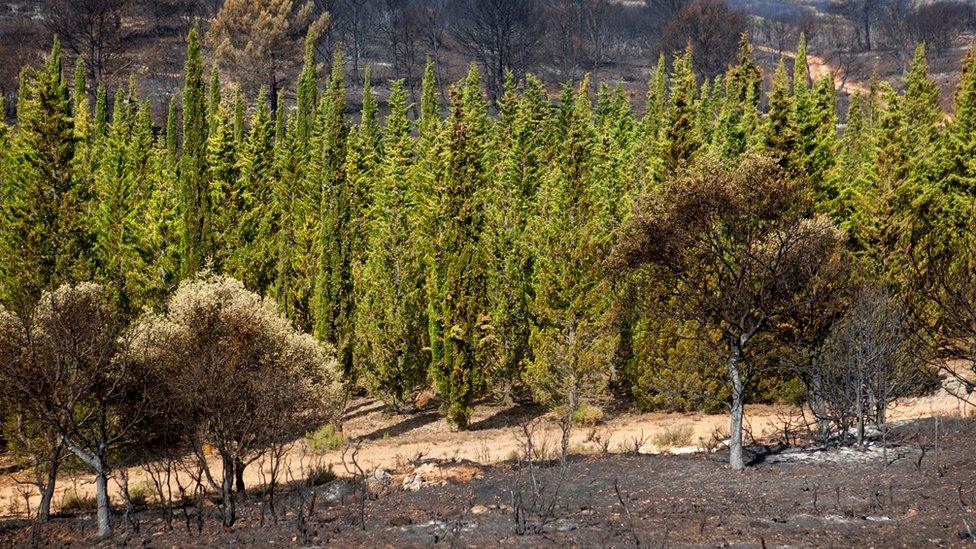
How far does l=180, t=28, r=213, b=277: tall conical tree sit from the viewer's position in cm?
3597

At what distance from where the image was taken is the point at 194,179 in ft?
121

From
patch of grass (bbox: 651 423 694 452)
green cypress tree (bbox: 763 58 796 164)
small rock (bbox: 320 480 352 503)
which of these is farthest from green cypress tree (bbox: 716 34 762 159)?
small rock (bbox: 320 480 352 503)

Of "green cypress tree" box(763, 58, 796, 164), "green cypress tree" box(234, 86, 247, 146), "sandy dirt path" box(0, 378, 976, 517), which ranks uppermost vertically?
"green cypress tree" box(234, 86, 247, 146)

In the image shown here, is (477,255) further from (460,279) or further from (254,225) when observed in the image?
(254,225)

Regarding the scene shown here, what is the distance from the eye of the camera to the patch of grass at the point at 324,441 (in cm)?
3095

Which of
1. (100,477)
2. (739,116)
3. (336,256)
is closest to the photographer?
(100,477)

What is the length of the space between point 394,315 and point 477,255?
5.07 m

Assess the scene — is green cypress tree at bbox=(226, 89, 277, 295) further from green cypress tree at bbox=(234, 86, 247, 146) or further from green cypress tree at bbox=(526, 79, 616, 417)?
green cypress tree at bbox=(526, 79, 616, 417)

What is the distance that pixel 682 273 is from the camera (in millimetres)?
20484

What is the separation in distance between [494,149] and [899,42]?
3894 inches

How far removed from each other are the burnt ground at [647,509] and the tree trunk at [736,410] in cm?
42

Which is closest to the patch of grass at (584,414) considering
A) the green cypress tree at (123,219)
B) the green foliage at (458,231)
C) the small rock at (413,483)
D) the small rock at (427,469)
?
the green foliage at (458,231)

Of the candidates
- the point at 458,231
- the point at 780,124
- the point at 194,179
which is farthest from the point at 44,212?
the point at 780,124

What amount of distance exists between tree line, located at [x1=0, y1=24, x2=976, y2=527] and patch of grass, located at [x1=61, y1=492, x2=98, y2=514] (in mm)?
2299
